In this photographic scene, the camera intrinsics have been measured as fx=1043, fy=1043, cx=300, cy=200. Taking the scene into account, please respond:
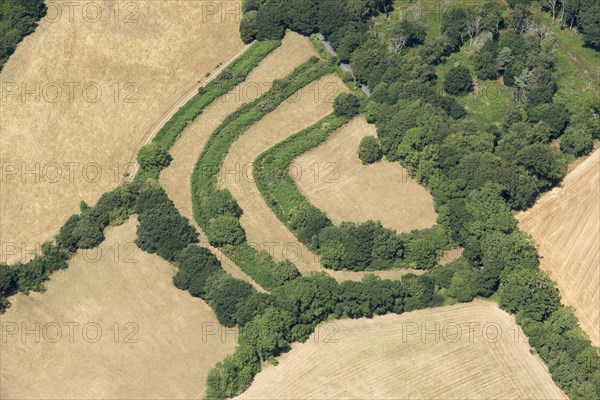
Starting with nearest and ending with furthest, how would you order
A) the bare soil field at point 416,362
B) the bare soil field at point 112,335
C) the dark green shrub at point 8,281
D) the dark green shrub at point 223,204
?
the bare soil field at point 416,362 < the bare soil field at point 112,335 < the dark green shrub at point 8,281 < the dark green shrub at point 223,204

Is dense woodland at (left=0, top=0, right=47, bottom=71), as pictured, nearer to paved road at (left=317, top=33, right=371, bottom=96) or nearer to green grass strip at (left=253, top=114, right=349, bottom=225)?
green grass strip at (left=253, top=114, right=349, bottom=225)

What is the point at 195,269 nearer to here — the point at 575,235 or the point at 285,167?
the point at 285,167

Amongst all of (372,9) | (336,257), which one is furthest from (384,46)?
(336,257)

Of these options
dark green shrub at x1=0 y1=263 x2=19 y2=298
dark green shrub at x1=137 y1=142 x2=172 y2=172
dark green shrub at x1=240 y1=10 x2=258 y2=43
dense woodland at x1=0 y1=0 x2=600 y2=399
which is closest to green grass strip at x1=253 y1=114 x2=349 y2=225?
dense woodland at x1=0 y1=0 x2=600 y2=399

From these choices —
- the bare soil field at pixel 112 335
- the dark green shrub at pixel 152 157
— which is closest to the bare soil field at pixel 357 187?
the dark green shrub at pixel 152 157

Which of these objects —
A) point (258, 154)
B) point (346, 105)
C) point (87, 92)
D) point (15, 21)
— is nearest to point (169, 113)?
point (87, 92)

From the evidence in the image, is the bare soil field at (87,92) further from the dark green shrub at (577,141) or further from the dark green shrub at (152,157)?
the dark green shrub at (577,141)
